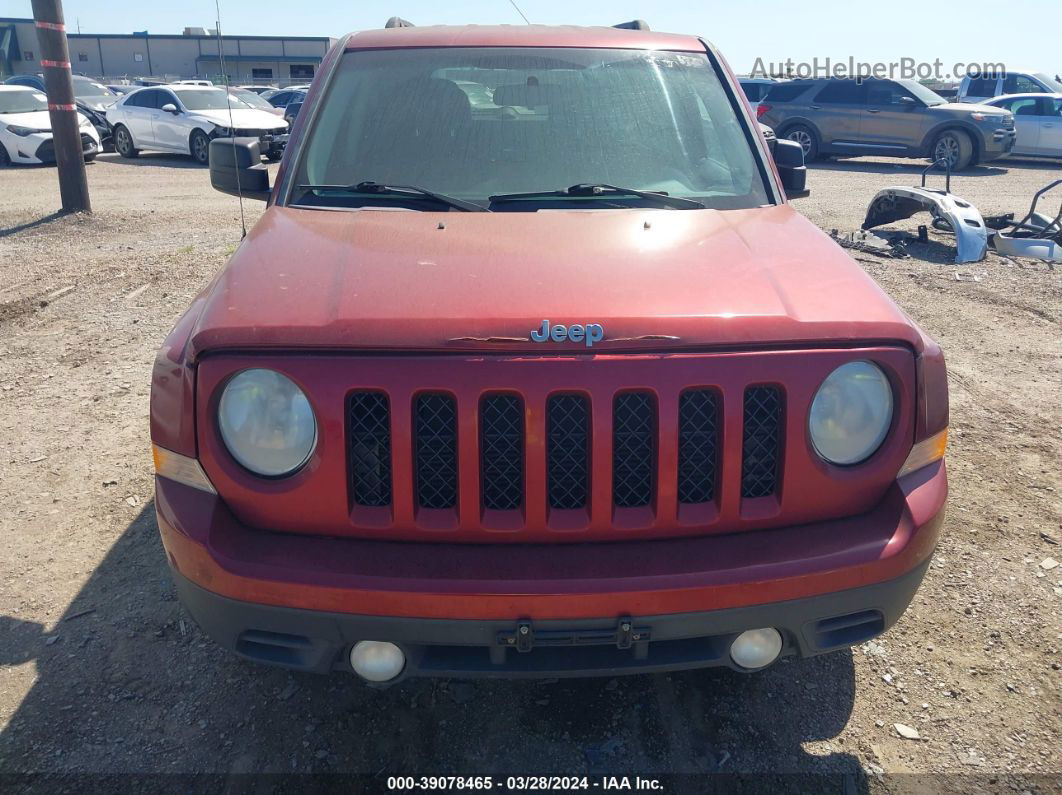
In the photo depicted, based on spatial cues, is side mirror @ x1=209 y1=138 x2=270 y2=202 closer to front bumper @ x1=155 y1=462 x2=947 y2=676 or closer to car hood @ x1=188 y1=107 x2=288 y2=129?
front bumper @ x1=155 y1=462 x2=947 y2=676

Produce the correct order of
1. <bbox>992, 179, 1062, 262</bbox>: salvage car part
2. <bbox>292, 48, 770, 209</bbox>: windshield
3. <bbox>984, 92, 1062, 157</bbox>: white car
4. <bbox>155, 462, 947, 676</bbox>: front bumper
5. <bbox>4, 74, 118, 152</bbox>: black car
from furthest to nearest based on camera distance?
<bbox>4, 74, 118, 152</bbox>: black car, <bbox>984, 92, 1062, 157</bbox>: white car, <bbox>992, 179, 1062, 262</bbox>: salvage car part, <bbox>292, 48, 770, 209</bbox>: windshield, <bbox>155, 462, 947, 676</bbox>: front bumper

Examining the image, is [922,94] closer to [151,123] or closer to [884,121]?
[884,121]

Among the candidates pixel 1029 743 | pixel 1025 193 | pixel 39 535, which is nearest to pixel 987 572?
pixel 1029 743

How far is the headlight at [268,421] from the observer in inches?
77.9

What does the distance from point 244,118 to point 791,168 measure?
48.3 feet

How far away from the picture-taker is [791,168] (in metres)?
3.77

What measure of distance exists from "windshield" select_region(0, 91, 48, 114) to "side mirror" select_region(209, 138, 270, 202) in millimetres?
14957

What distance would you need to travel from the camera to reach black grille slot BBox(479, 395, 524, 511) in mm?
1964

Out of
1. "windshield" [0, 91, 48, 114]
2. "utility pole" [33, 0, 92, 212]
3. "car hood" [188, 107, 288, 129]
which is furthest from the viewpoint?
"car hood" [188, 107, 288, 129]

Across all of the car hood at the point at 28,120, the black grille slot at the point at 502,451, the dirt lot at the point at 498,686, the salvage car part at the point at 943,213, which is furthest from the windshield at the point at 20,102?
the black grille slot at the point at 502,451

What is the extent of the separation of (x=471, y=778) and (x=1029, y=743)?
1.62 m

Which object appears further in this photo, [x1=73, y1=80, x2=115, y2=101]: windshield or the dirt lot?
[x1=73, y1=80, x2=115, y2=101]: windshield

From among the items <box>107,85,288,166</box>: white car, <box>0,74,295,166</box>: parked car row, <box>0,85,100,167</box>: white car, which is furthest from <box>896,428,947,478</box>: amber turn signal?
<box>0,85,100,167</box>: white car

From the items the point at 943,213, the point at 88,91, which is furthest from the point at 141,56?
the point at 943,213
